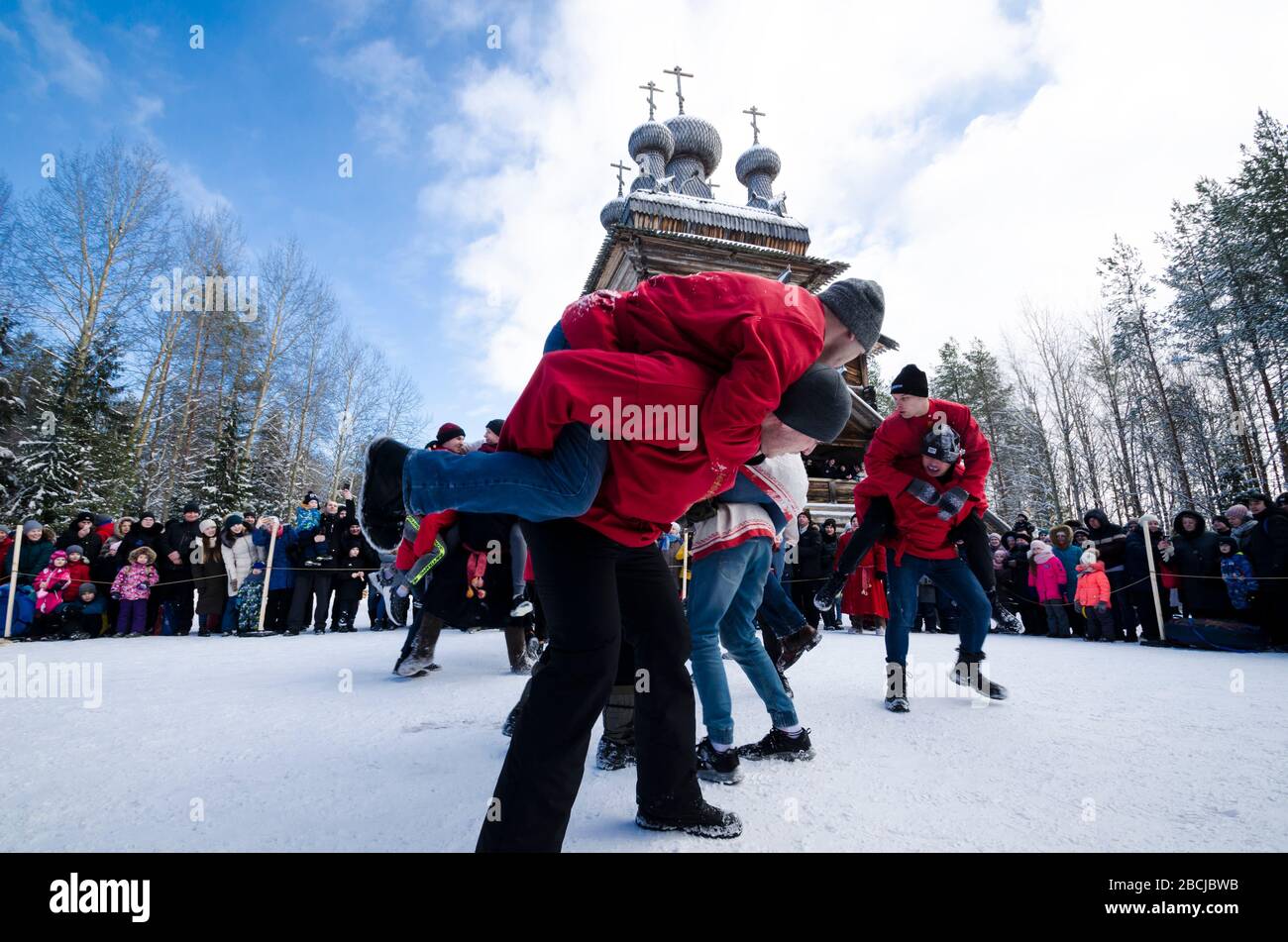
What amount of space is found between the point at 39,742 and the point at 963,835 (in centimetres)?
399

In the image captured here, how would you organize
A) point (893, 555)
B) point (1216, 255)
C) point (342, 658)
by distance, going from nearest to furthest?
point (893, 555) → point (342, 658) → point (1216, 255)

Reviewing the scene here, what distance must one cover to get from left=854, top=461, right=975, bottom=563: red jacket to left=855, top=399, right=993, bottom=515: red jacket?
3 cm

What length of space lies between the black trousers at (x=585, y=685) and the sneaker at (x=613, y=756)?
0.73 metres

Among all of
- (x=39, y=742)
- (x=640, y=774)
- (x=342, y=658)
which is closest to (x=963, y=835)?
(x=640, y=774)

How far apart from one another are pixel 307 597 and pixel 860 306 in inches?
391

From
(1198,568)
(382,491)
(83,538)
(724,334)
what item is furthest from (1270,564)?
(83,538)

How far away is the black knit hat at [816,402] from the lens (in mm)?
1633

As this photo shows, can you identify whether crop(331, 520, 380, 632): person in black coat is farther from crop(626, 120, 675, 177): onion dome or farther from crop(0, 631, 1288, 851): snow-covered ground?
crop(626, 120, 675, 177): onion dome

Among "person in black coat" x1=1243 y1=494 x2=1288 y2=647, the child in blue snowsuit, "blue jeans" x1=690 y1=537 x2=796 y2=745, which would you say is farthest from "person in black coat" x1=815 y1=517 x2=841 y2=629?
"blue jeans" x1=690 y1=537 x2=796 y2=745

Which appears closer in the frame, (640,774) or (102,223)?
(640,774)

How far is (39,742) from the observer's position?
2.82m

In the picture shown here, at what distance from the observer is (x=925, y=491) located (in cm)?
372
